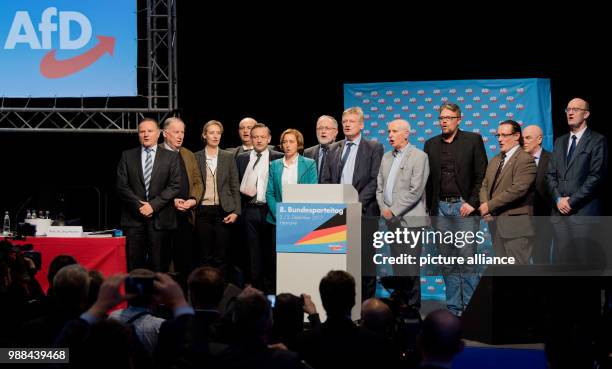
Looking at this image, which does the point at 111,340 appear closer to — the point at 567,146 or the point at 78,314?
the point at 78,314

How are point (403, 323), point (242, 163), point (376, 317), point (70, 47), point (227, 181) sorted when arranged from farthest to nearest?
point (70, 47) → point (242, 163) → point (227, 181) → point (403, 323) → point (376, 317)

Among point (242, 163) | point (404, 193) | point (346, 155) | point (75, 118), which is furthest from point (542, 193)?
point (75, 118)

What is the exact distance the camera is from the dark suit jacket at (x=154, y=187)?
27.0 feet

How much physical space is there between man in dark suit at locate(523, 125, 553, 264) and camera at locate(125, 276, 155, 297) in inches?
212

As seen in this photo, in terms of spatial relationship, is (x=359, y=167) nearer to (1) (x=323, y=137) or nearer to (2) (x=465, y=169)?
(1) (x=323, y=137)

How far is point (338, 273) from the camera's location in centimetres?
439

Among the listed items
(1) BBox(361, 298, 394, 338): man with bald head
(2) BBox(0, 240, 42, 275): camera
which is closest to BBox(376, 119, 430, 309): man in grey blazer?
(2) BBox(0, 240, 42, 275): camera

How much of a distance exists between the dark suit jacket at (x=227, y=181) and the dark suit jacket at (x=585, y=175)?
3.15 m

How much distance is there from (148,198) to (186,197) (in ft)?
1.35

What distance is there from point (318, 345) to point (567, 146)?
4697 millimetres

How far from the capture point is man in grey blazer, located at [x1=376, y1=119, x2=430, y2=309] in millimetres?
7867

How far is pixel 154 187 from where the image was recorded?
27.2ft

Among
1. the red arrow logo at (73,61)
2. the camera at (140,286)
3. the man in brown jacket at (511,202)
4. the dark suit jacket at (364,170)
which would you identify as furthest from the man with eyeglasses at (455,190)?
the camera at (140,286)

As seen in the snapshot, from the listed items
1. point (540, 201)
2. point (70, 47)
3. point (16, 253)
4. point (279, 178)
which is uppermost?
point (70, 47)
